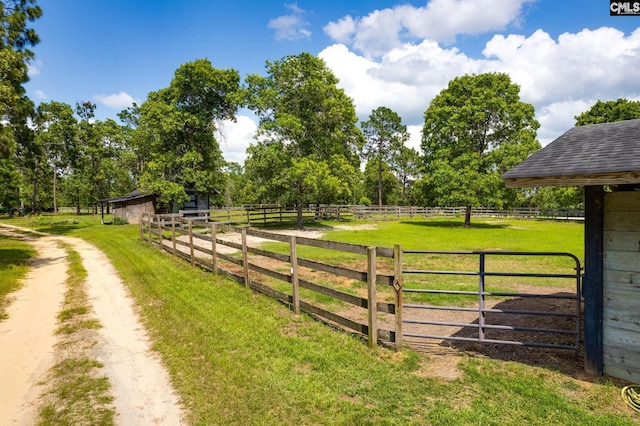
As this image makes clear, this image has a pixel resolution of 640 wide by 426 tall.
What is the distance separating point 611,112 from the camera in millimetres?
34469

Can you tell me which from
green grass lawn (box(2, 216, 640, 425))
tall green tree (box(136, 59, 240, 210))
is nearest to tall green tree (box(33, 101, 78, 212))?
tall green tree (box(136, 59, 240, 210))

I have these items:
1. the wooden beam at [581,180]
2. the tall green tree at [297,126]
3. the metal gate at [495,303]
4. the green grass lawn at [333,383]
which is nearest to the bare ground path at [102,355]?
the green grass lawn at [333,383]

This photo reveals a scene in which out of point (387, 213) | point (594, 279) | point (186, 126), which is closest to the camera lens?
point (594, 279)

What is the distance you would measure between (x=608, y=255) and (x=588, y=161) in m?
1.27

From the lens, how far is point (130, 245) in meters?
17.1

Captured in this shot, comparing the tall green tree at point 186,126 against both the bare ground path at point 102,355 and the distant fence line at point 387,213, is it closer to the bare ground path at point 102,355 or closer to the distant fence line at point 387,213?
the distant fence line at point 387,213

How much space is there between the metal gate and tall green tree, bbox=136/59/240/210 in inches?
864

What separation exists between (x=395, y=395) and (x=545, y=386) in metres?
1.87

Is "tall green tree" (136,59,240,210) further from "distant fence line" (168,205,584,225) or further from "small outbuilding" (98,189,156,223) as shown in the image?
"small outbuilding" (98,189,156,223)

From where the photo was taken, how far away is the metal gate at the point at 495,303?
533 centimetres

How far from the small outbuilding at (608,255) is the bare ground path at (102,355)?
5169 millimetres

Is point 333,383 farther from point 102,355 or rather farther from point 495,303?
point 495,303

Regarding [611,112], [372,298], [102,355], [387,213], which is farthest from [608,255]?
[611,112]

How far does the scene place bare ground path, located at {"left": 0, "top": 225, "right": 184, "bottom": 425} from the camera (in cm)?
404
